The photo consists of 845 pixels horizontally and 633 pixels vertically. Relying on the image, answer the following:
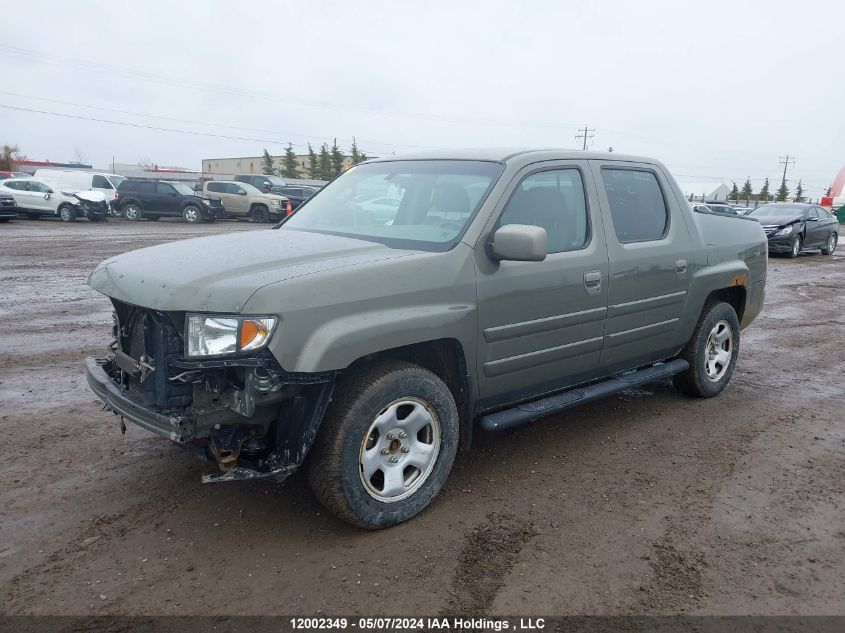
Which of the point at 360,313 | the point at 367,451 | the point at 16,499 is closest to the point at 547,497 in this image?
the point at 367,451

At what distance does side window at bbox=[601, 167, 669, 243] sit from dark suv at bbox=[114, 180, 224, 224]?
2402cm

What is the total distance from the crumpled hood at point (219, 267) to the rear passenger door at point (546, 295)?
620 mm

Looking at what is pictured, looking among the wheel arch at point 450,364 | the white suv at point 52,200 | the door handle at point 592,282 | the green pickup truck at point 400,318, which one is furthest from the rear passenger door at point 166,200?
the wheel arch at point 450,364

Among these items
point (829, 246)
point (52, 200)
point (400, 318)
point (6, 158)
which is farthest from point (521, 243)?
point (6, 158)

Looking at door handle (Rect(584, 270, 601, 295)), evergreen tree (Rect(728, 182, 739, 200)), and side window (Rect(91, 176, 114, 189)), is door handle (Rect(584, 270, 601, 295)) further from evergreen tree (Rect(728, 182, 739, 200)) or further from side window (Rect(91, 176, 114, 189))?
evergreen tree (Rect(728, 182, 739, 200))

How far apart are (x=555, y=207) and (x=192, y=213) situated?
24.7 meters

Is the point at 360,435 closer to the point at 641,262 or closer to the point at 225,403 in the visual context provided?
the point at 225,403

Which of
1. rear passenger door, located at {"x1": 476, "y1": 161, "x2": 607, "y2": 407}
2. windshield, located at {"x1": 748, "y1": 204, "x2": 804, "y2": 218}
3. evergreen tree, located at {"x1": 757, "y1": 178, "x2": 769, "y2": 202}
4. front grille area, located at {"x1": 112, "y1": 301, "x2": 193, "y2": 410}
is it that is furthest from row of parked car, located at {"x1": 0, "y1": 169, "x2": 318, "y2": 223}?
evergreen tree, located at {"x1": 757, "y1": 178, "x2": 769, "y2": 202}

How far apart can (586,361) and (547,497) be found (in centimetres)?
96

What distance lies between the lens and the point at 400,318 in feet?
10.6

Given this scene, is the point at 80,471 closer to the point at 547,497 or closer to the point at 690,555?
the point at 547,497

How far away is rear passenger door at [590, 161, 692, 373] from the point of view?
173 inches

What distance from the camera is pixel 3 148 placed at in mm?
68625

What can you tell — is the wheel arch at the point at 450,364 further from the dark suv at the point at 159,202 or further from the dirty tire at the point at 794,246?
the dark suv at the point at 159,202
